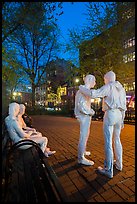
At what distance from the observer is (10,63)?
6.11 metres

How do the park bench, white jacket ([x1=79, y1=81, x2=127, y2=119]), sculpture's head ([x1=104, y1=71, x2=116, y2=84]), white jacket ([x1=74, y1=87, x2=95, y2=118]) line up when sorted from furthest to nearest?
white jacket ([x1=74, y1=87, x2=95, y2=118]) < sculpture's head ([x1=104, y1=71, x2=116, y2=84]) < white jacket ([x1=79, y1=81, x2=127, y2=119]) < the park bench

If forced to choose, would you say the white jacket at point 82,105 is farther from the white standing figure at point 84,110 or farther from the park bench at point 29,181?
the park bench at point 29,181

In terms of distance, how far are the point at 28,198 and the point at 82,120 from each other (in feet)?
7.86

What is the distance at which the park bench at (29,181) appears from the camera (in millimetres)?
1735

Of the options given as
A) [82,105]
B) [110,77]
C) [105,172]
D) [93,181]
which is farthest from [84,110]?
[93,181]

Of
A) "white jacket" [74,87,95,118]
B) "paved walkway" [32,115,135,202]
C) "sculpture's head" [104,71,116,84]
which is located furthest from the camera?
"white jacket" [74,87,95,118]

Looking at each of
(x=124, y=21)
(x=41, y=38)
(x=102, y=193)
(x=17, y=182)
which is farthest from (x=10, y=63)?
(x=41, y=38)

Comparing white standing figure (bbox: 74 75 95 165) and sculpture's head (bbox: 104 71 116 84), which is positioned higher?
sculpture's head (bbox: 104 71 116 84)

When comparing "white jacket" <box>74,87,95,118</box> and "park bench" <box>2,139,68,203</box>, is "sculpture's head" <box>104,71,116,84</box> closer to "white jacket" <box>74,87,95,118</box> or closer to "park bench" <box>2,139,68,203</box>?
"white jacket" <box>74,87,95,118</box>

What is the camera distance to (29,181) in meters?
2.70

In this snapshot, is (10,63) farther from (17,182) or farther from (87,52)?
(87,52)

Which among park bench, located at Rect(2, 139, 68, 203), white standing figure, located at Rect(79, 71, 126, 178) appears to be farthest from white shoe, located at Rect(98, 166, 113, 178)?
park bench, located at Rect(2, 139, 68, 203)

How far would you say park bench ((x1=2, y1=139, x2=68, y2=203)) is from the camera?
5.69 ft

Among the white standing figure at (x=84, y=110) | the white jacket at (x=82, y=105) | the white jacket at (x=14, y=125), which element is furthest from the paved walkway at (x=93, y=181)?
the white jacket at (x=82, y=105)
